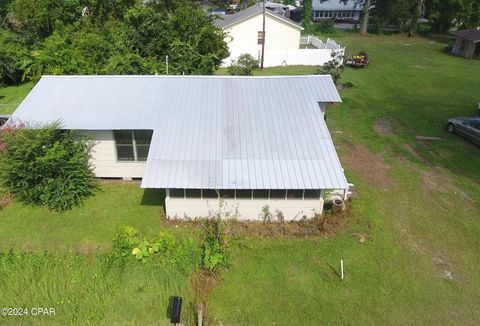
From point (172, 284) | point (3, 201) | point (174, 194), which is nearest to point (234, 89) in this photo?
point (174, 194)

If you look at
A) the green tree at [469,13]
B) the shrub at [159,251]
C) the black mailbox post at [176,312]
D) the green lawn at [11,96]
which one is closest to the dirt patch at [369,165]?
the shrub at [159,251]

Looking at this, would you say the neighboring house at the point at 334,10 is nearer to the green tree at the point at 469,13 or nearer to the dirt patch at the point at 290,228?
the green tree at the point at 469,13

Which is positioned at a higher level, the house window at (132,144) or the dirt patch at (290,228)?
the house window at (132,144)

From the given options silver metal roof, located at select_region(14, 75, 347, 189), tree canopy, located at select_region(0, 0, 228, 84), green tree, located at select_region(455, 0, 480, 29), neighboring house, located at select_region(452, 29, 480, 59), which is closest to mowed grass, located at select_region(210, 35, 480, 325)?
silver metal roof, located at select_region(14, 75, 347, 189)

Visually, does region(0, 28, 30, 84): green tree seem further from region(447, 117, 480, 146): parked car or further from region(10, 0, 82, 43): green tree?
region(447, 117, 480, 146): parked car

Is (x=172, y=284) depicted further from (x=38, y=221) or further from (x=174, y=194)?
(x=38, y=221)

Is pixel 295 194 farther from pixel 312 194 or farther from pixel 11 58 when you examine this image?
pixel 11 58
